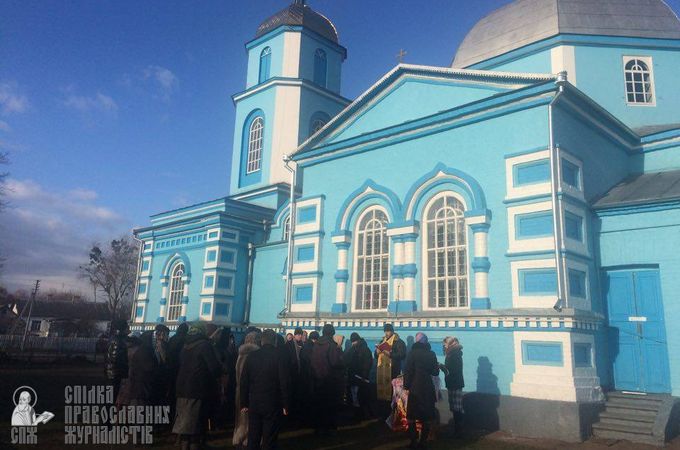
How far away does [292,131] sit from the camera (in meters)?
19.2

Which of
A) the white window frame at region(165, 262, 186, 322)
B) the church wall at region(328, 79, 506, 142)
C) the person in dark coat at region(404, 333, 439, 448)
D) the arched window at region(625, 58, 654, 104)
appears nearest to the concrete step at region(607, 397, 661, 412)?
the person in dark coat at region(404, 333, 439, 448)

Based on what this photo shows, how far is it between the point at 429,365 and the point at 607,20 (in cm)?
1251

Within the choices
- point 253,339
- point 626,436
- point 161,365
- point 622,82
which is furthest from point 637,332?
point 161,365

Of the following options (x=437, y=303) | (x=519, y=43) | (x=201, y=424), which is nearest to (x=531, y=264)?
(x=437, y=303)

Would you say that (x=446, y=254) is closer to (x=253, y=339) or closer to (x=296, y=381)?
(x=296, y=381)

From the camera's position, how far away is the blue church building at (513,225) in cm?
942

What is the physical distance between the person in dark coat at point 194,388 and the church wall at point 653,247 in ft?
26.2

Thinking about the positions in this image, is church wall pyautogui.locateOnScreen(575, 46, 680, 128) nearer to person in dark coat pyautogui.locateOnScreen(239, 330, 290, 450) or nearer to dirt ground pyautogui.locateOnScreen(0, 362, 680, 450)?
dirt ground pyautogui.locateOnScreen(0, 362, 680, 450)

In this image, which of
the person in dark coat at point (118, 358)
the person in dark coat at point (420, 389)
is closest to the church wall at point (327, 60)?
the person in dark coat at point (118, 358)

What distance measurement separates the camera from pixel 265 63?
20.4 meters

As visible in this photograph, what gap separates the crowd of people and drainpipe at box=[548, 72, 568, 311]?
2077mm

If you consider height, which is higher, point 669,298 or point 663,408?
point 669,298

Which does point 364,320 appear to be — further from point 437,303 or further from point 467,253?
point 467,253

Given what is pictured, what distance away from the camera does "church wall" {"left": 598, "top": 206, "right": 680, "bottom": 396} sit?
9.88m
